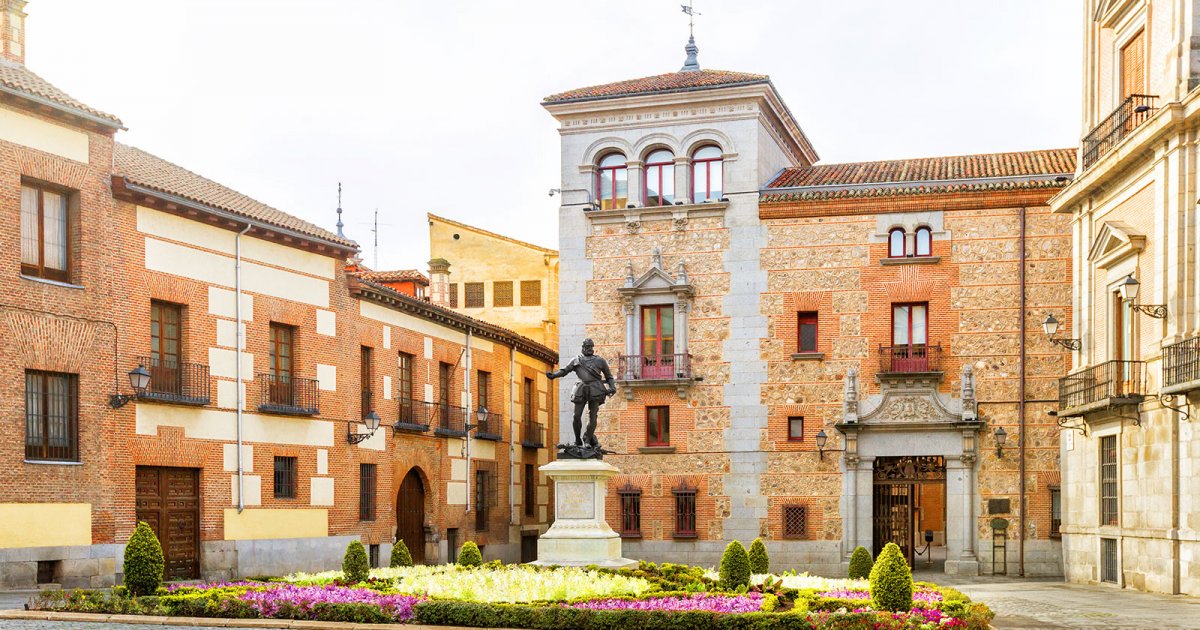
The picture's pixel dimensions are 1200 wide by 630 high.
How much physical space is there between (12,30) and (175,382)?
25.2ft

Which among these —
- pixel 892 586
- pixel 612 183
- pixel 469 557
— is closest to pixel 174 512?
pixel 469 557

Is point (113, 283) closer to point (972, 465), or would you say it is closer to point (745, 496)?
point (745, 496)

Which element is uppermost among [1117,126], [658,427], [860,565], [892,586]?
[1117,126]

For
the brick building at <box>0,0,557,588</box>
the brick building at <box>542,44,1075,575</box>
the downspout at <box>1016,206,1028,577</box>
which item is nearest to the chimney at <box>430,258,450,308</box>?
the brick building at <box>0,0,557,588</box>

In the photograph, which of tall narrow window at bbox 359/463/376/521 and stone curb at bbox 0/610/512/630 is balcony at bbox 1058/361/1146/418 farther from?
tall narrow window at bbox 359/463/376/521

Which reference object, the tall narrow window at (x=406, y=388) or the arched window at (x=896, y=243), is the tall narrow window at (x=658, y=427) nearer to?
the tall narrow window at (x=406, y=388)

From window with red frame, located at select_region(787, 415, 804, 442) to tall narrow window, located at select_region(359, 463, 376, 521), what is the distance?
10.9 m

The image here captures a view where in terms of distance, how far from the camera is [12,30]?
27297mm

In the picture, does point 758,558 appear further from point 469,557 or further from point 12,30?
point 12,30

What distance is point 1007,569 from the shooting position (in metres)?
34.3

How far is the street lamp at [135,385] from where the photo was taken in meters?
25.7

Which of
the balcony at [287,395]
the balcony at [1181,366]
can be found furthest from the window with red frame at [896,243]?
the balcony at [287,395]

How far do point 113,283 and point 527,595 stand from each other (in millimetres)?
12265

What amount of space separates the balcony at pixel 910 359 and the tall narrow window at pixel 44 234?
20.1 metres
